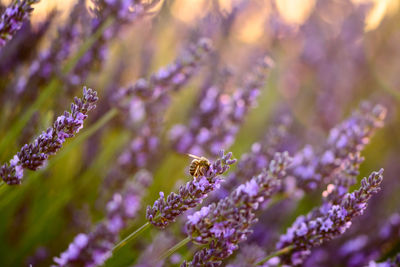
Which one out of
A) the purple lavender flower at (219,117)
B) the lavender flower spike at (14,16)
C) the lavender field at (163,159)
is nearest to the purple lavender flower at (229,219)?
the lavender field at (163,159)

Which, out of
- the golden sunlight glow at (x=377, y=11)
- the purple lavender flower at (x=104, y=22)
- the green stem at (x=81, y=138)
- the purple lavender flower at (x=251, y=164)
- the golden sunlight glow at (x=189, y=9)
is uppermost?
the golden sunlight glow at (x=189, y=9)

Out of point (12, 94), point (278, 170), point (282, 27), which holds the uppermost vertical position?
point (282, 27)

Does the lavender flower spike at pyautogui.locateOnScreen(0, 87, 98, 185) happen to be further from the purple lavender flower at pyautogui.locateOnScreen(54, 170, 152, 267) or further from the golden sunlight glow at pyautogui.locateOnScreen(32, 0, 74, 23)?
the golden sunlight glow at pyautogui.locateOnScreen(32, 0, 74, 23)

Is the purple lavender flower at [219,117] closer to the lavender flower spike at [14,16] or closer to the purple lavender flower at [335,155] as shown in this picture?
the purple lavender flower at [335,155]

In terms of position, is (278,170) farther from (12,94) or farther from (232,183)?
(12,94)

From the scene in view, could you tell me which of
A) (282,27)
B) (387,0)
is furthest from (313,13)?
(387,0)

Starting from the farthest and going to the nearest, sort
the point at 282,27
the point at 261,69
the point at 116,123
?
the point at 282,27
the point at 116,123
the point at 261,69

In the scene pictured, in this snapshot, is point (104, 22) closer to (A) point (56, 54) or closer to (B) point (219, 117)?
(A) point (56, 54)
